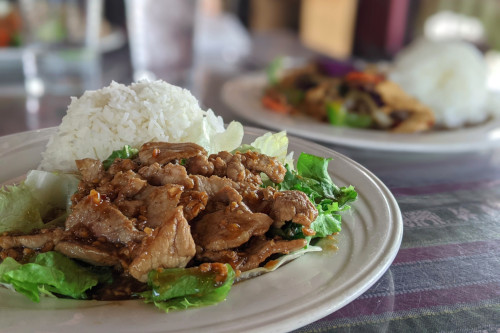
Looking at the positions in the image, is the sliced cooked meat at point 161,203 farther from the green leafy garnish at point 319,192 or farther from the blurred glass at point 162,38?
the blurred glass at point 162,38

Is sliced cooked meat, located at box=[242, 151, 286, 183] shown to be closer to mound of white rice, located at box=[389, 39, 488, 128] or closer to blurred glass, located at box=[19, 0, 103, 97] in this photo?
mound of white rice, located at box=[389, 39, 488, 128]

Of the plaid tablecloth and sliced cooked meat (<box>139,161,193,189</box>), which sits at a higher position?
sliced cooked meat (<box>139,161,193,189</box>)

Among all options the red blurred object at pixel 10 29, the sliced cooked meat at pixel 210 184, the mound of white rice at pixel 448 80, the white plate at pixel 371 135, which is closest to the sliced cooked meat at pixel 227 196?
the sliced cooked meat at pixel 210 184

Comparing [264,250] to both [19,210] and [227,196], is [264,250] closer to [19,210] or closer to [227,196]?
[227,196]

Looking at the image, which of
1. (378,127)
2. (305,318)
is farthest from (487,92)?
(305,318)

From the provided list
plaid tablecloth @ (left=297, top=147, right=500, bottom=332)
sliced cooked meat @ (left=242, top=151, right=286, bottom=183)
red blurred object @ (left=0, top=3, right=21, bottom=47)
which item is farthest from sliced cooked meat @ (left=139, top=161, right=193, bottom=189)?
red blurred object @ (left=0, top=3, right=21, bottom=47)

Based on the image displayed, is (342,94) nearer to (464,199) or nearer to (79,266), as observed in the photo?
(464,199)

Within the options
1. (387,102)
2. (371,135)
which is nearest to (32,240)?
(371,135)
